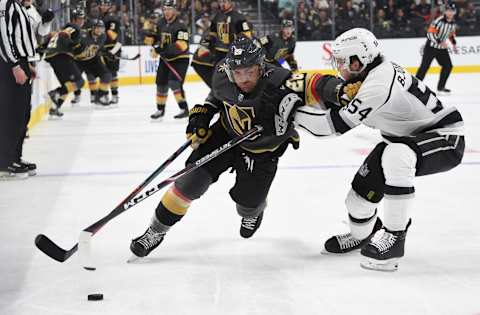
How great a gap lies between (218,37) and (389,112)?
602 centimetres

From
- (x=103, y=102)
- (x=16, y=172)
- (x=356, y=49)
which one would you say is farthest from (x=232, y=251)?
(x=103, y=102)

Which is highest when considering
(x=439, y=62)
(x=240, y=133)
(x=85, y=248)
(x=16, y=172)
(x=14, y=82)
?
(x=240, y=133)

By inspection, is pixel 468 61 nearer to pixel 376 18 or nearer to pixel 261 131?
pixel 376 18

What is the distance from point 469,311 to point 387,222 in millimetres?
564

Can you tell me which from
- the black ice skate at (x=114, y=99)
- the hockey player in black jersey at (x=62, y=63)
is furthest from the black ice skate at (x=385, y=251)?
the black ice skate at (x=114, y=99)

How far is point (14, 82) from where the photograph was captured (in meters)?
5.43

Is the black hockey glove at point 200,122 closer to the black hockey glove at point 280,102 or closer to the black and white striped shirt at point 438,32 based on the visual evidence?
the black hockey glove at point 280,102

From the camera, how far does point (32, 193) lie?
4938 millimetres

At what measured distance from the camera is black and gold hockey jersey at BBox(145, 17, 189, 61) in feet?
28.0

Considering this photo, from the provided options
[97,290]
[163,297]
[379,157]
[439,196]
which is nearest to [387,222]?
[379,157]

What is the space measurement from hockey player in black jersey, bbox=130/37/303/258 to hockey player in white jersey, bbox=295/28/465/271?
15 cm

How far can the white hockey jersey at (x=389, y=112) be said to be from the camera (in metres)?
2.97

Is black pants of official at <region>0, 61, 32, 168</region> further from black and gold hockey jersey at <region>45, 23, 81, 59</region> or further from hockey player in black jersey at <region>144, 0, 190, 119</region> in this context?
black and gold hockey jersey at <region>45, 23, 81, 59</region>

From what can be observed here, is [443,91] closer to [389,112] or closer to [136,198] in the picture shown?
[389,112]
